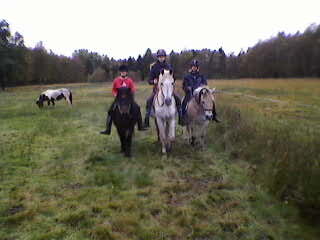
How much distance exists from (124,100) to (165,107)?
114 cm

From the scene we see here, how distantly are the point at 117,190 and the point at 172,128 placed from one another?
2.64m

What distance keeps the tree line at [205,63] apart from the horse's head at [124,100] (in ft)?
130

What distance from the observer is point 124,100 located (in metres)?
6.72

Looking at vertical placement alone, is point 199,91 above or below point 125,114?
above

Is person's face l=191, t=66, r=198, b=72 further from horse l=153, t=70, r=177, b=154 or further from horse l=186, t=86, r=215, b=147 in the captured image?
horse l=153, t=70, r=177, b=154

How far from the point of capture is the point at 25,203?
470cm

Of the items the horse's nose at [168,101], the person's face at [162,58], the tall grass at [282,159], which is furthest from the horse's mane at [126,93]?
the tall grass at [282,159]

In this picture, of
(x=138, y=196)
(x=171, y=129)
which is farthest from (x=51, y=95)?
(x=138, y=196)

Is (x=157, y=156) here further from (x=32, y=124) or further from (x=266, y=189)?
(x=32, y=124)

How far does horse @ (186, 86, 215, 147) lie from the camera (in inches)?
282

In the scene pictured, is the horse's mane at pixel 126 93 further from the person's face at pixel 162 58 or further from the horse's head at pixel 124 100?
the person's face at pixel 162 58

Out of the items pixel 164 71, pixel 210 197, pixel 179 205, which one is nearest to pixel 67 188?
pixel 179 205

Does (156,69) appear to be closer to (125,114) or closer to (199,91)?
(199,91)

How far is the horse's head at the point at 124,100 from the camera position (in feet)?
21.9
